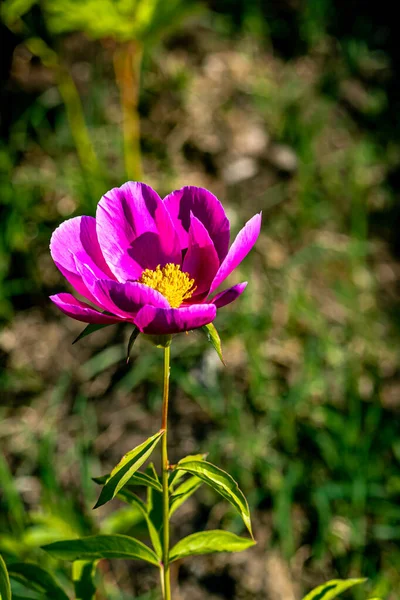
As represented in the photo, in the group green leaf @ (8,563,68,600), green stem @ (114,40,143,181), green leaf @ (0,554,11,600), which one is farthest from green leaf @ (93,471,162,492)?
green stem @ (114,40,143,181)

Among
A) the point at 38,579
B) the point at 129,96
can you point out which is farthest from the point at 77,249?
the point at 129,96

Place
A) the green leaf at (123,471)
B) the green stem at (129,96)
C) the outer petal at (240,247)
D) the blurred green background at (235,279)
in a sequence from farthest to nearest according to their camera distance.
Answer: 1. the green stem at (129,96)
2. the blurred green background at (235,279)
3. the outer petal at (240,247)
4. the green leaf at (123,471)

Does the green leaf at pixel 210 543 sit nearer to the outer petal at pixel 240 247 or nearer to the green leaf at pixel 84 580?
the green leaf at pixel 84 580

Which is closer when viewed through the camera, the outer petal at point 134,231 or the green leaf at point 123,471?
the green leaf at point 123,471

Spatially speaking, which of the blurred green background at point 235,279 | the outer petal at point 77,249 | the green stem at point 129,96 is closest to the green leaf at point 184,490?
the outer petal at point 77,249

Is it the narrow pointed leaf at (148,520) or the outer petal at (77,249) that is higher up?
the outer petal at (77,249)

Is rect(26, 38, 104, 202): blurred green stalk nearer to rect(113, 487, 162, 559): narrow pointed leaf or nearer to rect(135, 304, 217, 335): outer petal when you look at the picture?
rect(113, 487, 162, 559): narrow pointed leaf
